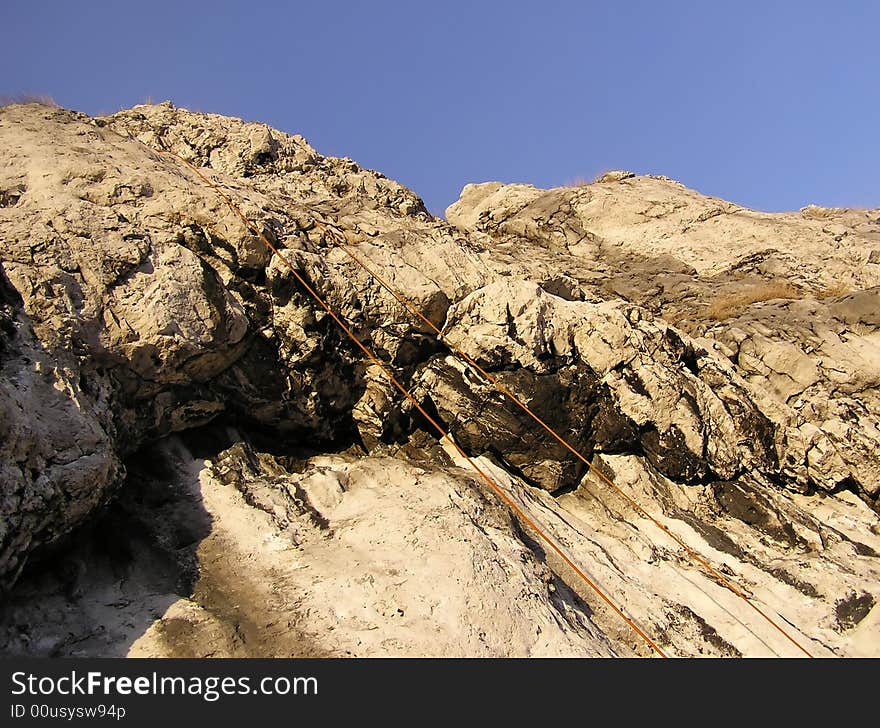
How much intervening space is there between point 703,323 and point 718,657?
565 cm

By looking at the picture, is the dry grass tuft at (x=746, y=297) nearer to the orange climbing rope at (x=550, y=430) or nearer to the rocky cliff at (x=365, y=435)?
the rocky cliff at (x=365, y=435)

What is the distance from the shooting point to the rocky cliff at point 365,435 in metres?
5.48

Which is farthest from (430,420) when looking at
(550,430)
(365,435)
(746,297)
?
(746,297)

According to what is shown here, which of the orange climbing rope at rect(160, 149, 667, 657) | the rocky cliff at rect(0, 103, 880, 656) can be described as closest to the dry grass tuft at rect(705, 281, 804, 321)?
the rocky cliff at rect(0, 103, 880, 656)

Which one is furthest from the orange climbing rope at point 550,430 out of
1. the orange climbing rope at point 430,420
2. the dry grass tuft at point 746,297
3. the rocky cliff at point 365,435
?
the dry grass tuft at point 746,297

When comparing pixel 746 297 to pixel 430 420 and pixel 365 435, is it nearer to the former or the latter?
pixel 430 420

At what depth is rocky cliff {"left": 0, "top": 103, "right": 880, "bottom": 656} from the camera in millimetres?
5477

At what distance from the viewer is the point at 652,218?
43.7 ft

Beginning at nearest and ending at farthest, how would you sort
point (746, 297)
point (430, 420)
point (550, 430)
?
point (430, 420), point (550, 430), point (746, 297)

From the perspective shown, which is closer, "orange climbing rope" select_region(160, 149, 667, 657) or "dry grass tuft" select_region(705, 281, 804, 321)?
"orange climbing rope" select_region(160, 149, 667, 657)

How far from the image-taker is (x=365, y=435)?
8.04 metres

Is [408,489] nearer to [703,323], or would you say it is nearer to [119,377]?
[119,377]

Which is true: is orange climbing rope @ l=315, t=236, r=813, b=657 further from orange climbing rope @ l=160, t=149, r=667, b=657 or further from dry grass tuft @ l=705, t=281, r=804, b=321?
dry grass tuft @ l=705, t=281, r=804, b=321
